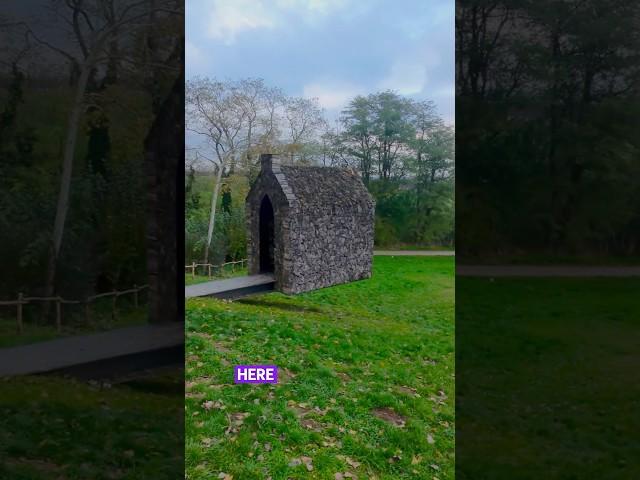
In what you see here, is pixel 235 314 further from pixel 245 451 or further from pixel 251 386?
pixel 245 451

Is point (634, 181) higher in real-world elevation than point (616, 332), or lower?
higher

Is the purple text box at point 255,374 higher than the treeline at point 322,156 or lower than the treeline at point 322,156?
lower

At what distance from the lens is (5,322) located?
346 centimetres

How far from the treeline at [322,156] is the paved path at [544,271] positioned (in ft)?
0.90

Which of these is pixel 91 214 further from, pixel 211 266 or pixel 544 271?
pixel 544 271

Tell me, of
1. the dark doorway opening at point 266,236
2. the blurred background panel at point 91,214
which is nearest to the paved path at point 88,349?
the blurred background panel at point 91,214

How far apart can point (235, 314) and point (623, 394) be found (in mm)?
2891

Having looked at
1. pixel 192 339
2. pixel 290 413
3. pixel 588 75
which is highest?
pixel 588 75

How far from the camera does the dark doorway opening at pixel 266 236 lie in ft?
12.4

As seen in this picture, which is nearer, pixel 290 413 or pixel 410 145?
pixel 290 413

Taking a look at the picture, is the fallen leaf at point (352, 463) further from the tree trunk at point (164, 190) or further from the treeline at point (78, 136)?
the treeline at point (78, 136)

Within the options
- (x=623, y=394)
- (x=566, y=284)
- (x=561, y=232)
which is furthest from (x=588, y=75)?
(x=623, y=394)

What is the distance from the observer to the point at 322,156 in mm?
3828

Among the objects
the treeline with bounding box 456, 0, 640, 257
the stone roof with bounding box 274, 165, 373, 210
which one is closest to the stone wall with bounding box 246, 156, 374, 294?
the stone roof with bounding box 274, 165, 373, 210
